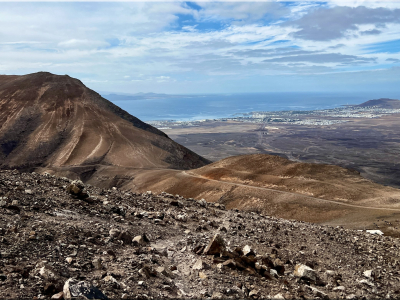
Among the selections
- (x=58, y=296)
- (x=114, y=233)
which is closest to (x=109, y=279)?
(x=58, y=296)

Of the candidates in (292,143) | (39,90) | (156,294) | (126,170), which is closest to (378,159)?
(292,143)

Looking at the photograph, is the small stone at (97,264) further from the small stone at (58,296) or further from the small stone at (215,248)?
the small stone at (215,248)

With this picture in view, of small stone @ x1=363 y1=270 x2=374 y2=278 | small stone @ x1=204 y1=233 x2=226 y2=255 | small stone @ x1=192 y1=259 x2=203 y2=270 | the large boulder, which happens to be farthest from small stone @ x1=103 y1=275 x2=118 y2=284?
small stone @ x1=363 y1=270 x2=374 y2=278

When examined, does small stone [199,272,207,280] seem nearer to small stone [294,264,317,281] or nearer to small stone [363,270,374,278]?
small stone [294,264,317,281]

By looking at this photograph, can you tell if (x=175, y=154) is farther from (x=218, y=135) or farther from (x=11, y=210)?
(x=218, y=135)

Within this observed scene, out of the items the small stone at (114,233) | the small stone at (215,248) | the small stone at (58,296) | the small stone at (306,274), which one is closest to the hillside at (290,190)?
the small stone at (306,274)

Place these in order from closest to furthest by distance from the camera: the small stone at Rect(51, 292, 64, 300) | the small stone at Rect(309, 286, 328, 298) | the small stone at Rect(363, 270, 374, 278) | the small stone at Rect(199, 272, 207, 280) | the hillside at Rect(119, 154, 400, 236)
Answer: the small stone at Rect(51, 292, 64, 300) → the small stone at Rect(199, 272, 207, 280) → the small stone at Rect(309, 286, 328, 298) → the small stone at Rect(363, 270, 374, 278) → the hillside at Rect(119, 154, 400, 236)

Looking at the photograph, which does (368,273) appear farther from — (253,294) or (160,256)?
(160,256)
